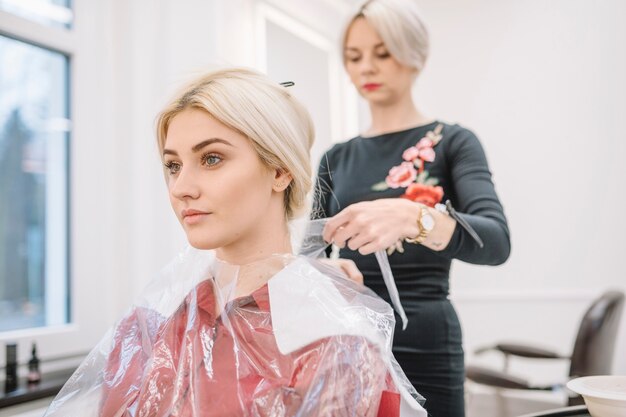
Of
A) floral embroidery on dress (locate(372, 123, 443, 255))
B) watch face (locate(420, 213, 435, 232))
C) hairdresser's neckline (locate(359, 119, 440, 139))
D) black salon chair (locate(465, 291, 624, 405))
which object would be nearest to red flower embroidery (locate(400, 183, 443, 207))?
floral embroidery on dress (locate(372, 123, 443, 255))

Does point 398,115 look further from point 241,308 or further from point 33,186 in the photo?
point 33,186

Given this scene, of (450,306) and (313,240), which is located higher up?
(313,240)

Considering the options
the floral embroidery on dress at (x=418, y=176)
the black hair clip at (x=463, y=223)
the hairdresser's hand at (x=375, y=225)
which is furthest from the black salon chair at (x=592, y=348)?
the hairdresser's hand at (x=375, y=225)

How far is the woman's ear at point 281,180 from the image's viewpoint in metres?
0.93

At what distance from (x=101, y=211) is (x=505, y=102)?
2.30m

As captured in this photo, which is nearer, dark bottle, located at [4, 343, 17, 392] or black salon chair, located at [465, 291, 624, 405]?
dark bottle, located at [4, 343, 17, 392]

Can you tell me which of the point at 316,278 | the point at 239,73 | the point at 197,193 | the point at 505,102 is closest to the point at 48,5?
the point at 239,73

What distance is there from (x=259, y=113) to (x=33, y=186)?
1.18m

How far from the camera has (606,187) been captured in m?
2.84

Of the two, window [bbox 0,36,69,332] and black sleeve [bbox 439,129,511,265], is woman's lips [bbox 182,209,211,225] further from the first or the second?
window [bbox 0,36,69,332]

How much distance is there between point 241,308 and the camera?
84cm

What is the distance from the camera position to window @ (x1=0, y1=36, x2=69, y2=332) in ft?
5.44

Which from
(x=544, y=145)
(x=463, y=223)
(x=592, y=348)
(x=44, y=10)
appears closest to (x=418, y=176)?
(x=463, y=223)

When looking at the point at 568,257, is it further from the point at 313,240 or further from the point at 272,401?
the point at 272,401
